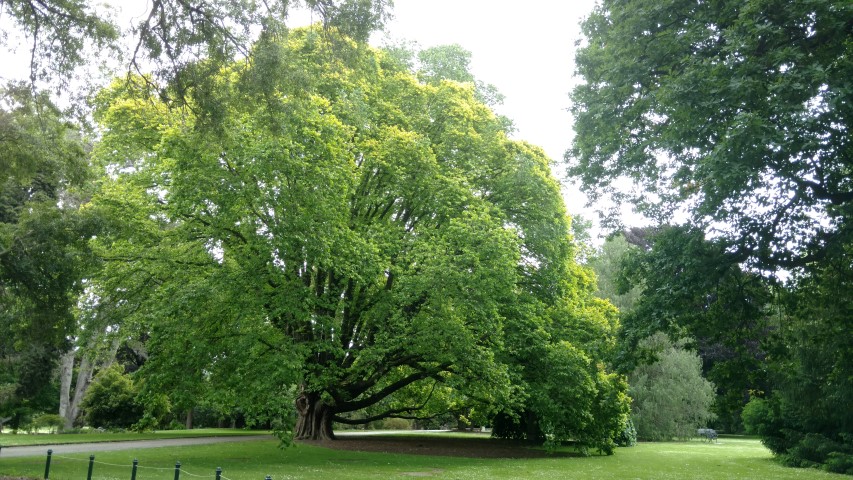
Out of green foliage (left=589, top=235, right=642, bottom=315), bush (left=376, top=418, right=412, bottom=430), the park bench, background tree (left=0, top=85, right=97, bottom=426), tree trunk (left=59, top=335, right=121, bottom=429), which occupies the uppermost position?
green foliage (left=589, top=235, right=642, bottom=315)

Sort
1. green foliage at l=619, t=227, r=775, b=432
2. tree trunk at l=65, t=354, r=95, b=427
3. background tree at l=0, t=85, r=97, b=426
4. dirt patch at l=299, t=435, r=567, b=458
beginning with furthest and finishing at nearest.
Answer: tree trunk at l=65, t=354, r=95, b=427, dirt patch at l=299, t=435, r=567, b=458, background tree at l=0, t=85, r=97, b=426, green foliage at l=619, t=227, r=775, b=432

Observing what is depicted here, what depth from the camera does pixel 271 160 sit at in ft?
59.6

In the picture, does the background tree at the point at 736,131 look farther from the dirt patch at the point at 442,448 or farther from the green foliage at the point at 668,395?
the green foliage at the point at 668,395

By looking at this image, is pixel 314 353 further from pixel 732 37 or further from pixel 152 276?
pixel 732 37

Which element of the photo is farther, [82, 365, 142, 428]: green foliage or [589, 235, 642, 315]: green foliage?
[589, 235, 642, 315]: green foliage

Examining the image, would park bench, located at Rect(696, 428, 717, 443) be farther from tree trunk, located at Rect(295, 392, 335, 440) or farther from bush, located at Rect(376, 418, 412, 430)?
tree trunk, located at Rect(295, 392, 335, 440)

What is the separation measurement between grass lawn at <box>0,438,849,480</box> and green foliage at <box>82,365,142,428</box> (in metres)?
12.7

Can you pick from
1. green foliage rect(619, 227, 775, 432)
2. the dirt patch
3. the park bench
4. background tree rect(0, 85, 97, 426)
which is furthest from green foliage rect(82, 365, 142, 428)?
the park bench

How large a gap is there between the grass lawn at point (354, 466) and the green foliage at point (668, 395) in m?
12.0

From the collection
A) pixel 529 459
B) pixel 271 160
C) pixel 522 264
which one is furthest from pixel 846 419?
pixel 271 160

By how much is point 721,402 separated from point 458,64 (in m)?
19.0

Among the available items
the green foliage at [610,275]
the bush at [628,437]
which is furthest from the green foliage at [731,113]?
the green foliage at [610,275]

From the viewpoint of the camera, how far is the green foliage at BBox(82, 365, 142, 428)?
35.7 m

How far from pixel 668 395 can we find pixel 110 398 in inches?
1281
